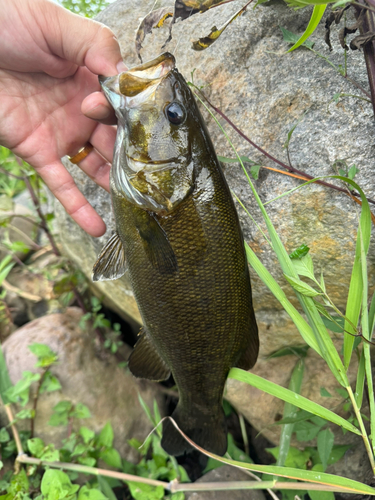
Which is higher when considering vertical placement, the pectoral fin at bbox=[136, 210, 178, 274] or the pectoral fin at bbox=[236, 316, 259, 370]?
the pectoral fin at bbox=[136, 210, 178, 274]

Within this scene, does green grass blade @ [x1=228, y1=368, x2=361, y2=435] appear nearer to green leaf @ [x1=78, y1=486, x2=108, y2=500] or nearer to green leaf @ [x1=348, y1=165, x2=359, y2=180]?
green leaf @ [x1=348, y1=165, x2=359, y2=180]

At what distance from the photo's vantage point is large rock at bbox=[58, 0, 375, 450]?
165 cm

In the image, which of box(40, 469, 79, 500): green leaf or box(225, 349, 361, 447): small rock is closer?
box(40, 469, 79, 500): green leaf

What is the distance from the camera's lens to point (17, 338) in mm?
2705

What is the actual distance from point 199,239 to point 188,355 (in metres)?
0.60

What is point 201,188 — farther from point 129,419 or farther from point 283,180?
point 129,419

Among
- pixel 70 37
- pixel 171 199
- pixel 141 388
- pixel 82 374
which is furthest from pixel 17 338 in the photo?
pixel 70 37

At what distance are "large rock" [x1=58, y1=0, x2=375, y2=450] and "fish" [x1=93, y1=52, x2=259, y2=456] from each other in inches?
15.6

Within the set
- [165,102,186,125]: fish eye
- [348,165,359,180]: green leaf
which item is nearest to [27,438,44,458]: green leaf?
[165,102,186,125]: fish eye

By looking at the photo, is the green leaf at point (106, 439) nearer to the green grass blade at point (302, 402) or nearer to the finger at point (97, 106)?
the green grass blade at point (302, 402)

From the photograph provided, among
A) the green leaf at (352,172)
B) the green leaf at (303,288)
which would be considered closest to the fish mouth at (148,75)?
the green leaf at (352,172)

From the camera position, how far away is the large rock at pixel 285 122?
1.65m

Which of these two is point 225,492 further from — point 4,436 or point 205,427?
point 4,436

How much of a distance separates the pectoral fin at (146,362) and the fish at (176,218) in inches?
10.9
